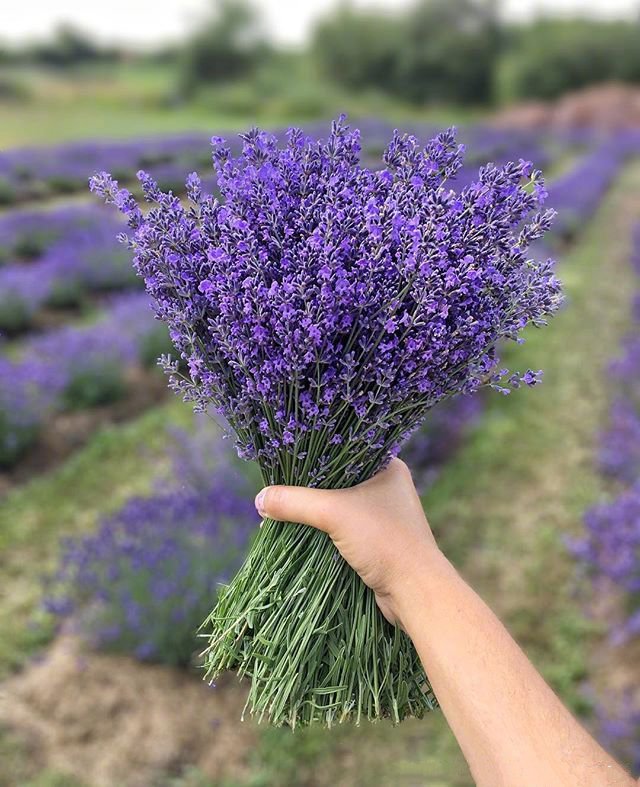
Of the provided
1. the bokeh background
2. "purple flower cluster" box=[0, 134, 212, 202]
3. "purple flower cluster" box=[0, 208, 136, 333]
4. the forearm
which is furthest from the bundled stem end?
"purple flower cluster" box=[0, 134, 212, 202]

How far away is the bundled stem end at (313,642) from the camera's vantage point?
44.1 inches

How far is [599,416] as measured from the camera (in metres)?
5.29

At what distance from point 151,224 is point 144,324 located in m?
4.77

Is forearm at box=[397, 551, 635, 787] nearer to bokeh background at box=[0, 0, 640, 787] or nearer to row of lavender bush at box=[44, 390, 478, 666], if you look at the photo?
bokeh background at box=[0, 0, 640, 787]

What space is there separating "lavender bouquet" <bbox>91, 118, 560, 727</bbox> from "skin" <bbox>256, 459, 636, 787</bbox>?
6 cm

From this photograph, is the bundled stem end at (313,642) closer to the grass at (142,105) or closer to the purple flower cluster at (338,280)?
the purple flower cluster at (338,280)

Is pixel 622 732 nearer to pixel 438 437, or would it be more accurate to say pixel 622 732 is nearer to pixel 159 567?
pixel 159 567

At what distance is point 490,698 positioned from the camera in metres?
0.99

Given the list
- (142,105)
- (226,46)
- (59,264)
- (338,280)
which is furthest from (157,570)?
(226,46)

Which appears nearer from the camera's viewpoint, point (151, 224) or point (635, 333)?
point (151, 224)

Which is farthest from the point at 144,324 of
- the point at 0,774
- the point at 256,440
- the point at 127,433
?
the point at 256,440

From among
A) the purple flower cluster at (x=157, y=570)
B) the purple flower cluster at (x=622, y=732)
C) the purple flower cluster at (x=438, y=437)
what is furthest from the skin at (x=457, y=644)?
the purple flower cluster at (x=438, y=437)

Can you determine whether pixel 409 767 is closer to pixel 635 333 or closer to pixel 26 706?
pixel 26 706

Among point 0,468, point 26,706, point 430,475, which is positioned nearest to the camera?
point 26,706
